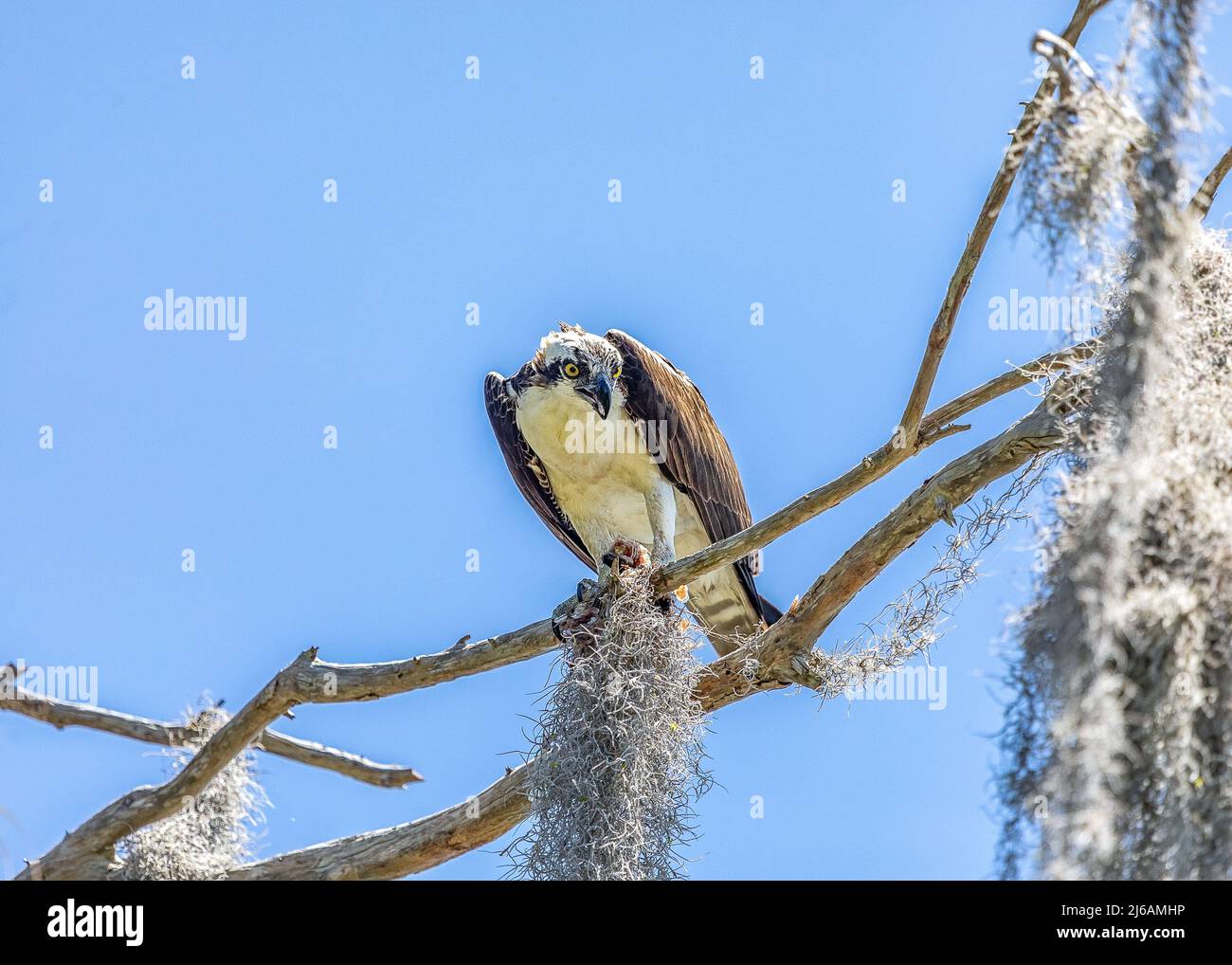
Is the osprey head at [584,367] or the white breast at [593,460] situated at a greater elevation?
the osprey head at [584,367]

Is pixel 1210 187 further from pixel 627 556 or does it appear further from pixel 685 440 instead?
pixel 685 440

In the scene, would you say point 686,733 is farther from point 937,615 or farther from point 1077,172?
point 1077,172

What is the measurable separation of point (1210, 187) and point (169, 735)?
521cm

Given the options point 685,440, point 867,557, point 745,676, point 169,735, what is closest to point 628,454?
point 685,440

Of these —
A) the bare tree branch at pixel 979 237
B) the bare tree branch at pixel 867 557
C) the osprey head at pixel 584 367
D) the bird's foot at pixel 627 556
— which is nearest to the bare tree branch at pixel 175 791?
the bird's foot at pixel 627 556

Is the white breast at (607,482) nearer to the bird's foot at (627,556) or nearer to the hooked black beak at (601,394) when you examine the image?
the hooked black beak at (601,394)

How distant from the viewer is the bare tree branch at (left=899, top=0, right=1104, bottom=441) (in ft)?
11.4

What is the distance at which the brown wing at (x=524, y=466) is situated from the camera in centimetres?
762

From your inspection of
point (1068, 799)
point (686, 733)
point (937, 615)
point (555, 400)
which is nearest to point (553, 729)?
point (686, 733)

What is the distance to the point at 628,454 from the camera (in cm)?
717

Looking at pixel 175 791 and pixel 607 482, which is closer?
pixel 175 791

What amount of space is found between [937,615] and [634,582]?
1.30 m

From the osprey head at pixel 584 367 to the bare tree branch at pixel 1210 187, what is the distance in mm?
3479

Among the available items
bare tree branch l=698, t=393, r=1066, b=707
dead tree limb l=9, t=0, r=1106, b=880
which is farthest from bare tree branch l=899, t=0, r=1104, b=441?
bare tree branch l=698, t=393, r=1066, b=707
